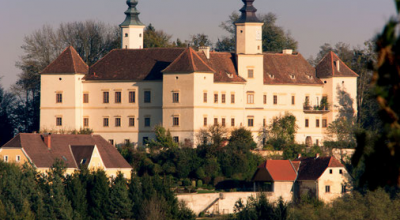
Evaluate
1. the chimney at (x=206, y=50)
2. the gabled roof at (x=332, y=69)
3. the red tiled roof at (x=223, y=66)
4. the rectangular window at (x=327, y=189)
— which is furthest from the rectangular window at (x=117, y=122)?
the gabled roof at (x=332, y=69)

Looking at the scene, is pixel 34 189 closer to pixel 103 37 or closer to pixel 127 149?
pixel 127 149

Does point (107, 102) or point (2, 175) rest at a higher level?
point (107, 102)

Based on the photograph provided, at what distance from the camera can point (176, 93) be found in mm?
58625

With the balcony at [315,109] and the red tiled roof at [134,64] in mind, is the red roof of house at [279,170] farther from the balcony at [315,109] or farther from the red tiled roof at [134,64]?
the red tiled roof at [134,64]

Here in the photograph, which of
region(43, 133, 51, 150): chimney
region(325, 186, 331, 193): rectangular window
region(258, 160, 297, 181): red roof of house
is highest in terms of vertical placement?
region(43, 133, 51, 150): chimney

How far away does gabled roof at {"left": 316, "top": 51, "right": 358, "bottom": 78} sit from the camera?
6469 cm

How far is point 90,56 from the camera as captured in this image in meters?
70.9

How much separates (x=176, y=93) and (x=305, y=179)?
1019 cm

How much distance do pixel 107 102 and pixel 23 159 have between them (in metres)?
8.99

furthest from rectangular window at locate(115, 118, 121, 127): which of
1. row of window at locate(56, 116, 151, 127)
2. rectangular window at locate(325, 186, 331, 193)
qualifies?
rectangular window at locate(325, 186, 331, 193)

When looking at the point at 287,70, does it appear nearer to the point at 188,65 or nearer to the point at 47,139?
the point at 188,65

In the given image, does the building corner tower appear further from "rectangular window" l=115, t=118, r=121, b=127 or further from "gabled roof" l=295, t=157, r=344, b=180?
"gabled roof" l=295, t=157, r=344, b=180

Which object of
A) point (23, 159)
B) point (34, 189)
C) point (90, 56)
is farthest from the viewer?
point (90, 56)

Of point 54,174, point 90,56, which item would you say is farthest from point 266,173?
point 90,56
